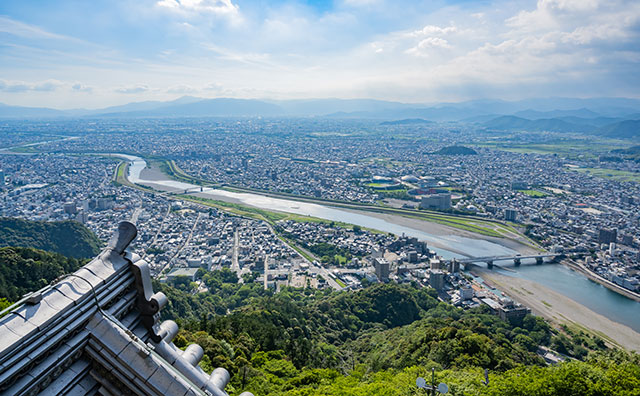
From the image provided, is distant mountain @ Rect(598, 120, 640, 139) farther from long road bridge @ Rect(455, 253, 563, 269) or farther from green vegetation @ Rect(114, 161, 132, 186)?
green vegetation @ Rect(114, 161, 132, 186)

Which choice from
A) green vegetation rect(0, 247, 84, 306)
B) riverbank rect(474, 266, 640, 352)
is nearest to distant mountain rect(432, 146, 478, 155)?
riverbank rect(474, 266, 640, 352)

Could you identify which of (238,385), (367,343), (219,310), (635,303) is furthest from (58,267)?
(635,303)

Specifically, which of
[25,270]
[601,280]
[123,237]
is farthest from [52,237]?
[601,280]

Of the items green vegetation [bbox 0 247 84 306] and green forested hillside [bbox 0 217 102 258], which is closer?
green vegetation [bbox 0 247 84 306]

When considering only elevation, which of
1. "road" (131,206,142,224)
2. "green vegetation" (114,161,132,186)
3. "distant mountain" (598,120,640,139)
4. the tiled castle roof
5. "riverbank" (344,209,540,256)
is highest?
the tiled castle roof

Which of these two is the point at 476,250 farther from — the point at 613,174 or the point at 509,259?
the point at 613,174

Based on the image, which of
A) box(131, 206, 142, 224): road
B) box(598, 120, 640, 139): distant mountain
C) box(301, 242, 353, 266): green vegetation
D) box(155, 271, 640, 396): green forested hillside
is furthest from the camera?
box(598, 120, 640, 139): distant mountain

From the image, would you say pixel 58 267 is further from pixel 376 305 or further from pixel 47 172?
pixel 47 172
